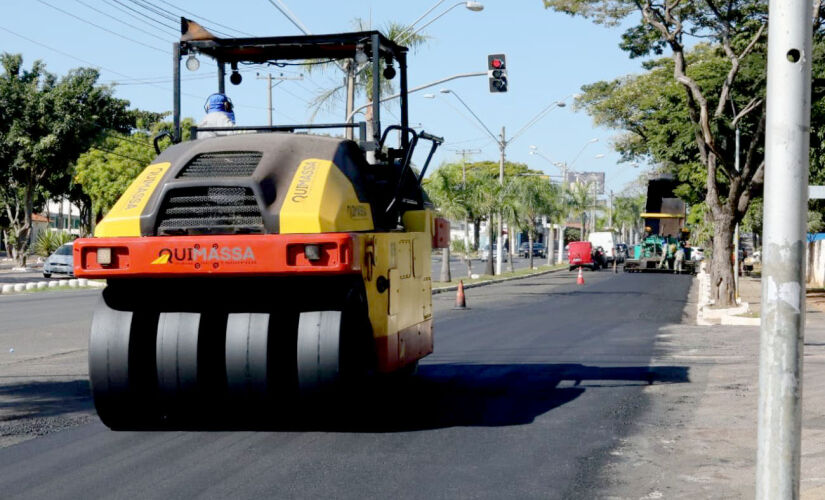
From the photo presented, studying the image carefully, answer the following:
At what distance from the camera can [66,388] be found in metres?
11.5

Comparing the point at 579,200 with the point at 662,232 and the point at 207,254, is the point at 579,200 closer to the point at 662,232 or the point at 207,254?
the point at 662,232

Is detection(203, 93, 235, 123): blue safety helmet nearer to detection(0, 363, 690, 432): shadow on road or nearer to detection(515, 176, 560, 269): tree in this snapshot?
detection(0, 363, 690, 432): shadow on road

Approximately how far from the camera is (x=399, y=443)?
320 inches

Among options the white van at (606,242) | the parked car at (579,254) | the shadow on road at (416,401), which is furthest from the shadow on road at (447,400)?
the white van at (606,242)

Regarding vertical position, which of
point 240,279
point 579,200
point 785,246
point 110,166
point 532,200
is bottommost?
point 240,279

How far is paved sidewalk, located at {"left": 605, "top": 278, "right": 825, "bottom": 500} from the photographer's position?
274 inches

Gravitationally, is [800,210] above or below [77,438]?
above

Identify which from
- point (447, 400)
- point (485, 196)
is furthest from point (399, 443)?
point (485, 196)

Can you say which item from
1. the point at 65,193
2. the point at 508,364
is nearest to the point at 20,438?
the point at 508,364

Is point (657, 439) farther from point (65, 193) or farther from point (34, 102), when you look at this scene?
point (65, 193)

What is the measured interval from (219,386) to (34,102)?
4363cm

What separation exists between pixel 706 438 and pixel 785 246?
4.14m

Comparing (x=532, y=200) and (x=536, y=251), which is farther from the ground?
(x=532, y=200)

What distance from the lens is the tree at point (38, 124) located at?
4828 cm
